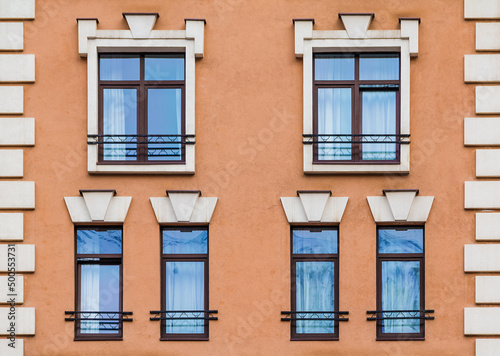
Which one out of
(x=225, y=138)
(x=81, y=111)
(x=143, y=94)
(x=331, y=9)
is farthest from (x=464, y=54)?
(x=81, y=111)

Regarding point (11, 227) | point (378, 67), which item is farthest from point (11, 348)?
point (378, 67)

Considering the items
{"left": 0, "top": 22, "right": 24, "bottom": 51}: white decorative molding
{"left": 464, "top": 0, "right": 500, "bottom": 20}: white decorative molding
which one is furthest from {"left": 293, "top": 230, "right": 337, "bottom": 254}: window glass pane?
{"left": 0, "top": 22, "right": 24, "bottom": 51}: white decorative molding

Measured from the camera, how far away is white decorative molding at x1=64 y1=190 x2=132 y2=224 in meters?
13.5

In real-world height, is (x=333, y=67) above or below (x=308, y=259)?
above

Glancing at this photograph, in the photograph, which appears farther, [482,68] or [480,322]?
[482,68]

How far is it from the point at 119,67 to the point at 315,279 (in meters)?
5.46

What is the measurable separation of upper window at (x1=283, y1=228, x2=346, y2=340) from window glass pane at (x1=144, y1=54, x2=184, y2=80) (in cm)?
370

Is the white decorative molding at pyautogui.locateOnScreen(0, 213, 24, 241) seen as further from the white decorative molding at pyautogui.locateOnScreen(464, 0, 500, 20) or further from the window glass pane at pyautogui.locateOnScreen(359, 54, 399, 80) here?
the white decorative molding at pyautogui.locateOnScreen(464, 0, 500, 20)

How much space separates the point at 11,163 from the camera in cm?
1357

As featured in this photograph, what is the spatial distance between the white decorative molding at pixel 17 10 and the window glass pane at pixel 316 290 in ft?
22.5

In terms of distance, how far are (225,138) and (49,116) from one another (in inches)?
130

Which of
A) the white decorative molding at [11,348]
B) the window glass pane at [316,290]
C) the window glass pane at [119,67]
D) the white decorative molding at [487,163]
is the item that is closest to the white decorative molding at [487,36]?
the white decorative molding at [487,163]

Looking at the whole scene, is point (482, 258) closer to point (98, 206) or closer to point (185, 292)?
point (185, 292)

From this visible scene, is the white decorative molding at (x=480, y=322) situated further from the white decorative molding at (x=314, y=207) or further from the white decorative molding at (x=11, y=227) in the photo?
the white decorative molding at (x=11, y=227)
